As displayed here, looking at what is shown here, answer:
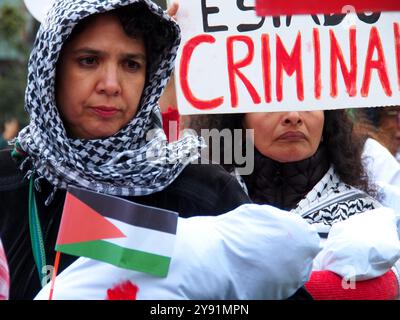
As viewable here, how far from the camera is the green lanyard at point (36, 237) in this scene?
9.26 feet

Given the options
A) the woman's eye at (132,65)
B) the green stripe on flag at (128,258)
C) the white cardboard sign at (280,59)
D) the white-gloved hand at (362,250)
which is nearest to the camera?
the green stripe on flag at (128,258)

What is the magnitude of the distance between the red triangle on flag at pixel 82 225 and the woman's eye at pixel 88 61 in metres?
0.71

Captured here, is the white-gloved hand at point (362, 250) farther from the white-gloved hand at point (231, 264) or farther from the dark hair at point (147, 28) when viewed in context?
the dark hair at point (147, 28)

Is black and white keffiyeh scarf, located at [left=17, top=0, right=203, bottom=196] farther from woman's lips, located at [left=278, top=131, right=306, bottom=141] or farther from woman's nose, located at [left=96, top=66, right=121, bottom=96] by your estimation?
woman's lips, located at [left=278, top=131, right=306, bottom=141]

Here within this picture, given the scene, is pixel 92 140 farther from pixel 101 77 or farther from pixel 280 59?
pixel 280 59

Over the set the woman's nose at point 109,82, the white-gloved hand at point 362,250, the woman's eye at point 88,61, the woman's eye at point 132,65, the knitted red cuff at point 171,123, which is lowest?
the white-gloved hand at point 362,250

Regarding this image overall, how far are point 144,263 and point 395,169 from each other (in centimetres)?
201

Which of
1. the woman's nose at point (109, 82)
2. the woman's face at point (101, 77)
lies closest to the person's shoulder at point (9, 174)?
the woman's face at point (101, 77)

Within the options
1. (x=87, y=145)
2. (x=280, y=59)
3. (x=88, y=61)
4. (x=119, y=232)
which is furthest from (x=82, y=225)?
(x=280, y=59)

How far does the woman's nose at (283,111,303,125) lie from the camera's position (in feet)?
12.0

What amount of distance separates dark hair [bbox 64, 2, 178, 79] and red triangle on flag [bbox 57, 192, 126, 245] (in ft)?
2.51

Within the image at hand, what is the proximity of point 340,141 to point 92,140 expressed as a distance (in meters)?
1.11

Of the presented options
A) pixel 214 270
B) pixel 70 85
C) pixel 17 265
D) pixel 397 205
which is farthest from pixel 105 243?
pixel 397 205

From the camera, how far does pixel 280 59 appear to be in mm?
3590
